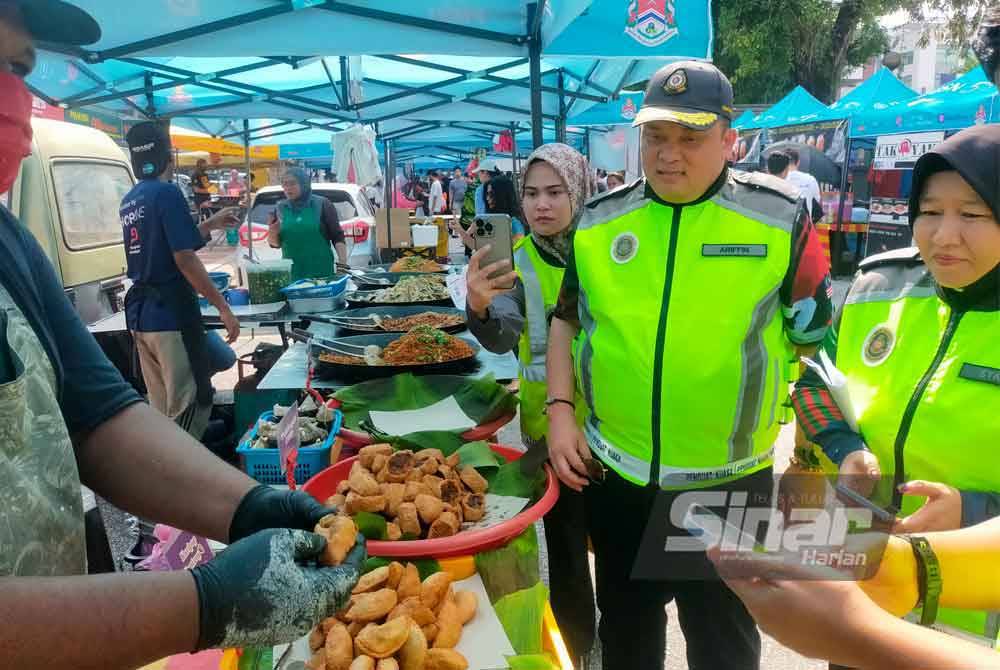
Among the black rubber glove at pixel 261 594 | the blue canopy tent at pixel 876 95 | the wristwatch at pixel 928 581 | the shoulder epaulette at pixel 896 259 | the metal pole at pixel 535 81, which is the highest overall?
the blue canopy tent at pixel 876 95

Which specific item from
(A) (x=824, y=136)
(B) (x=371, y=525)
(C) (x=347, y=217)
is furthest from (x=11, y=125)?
(A) (x=824, y=136)

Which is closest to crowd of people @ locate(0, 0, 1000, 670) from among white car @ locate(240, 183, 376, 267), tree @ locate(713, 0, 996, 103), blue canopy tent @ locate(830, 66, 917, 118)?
white car @ locate(240, 183, 376, 267)

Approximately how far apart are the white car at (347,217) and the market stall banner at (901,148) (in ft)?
25.2

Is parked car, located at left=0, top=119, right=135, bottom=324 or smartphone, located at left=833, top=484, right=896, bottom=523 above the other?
parked car, located at left=0, top=119, right=135, bottom=324

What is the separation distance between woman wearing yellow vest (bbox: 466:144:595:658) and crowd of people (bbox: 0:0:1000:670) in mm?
10

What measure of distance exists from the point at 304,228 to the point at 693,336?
5.35 metres

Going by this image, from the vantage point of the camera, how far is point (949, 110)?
30.9 ft

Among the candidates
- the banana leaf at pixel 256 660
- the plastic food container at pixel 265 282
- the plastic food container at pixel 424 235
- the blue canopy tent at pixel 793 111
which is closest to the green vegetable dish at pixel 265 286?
the plastic food container at pixel 265 282

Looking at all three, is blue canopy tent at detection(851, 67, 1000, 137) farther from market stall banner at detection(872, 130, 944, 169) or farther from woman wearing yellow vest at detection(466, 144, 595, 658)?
woman wearing yellow vest at detection(466, 144, 595, 658)

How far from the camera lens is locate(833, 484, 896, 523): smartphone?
153 centimetres

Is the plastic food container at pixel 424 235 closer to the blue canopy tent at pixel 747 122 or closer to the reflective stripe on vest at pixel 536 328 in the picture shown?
the reflective stripe on vest at pixel 536 328

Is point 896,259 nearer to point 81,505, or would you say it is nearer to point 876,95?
point 81,505

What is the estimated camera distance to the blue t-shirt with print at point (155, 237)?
13.7 ft

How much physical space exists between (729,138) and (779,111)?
13506 millimetres
